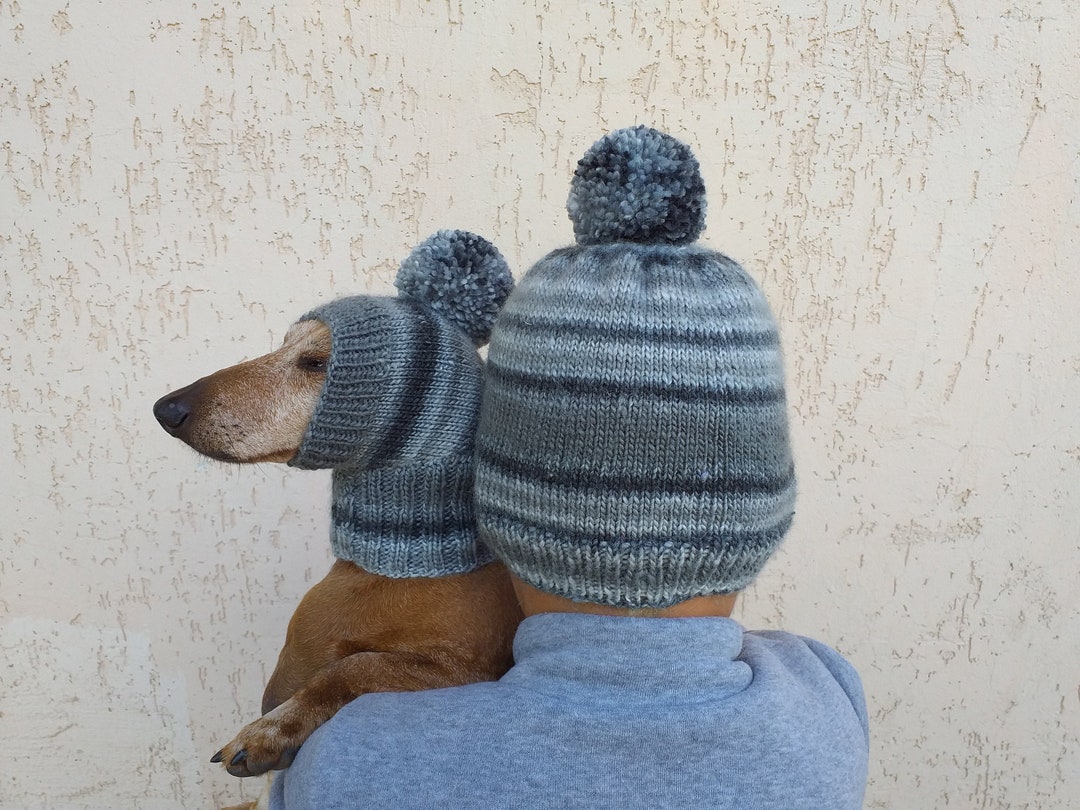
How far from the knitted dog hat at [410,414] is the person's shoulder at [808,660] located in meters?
0.31

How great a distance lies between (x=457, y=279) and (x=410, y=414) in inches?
7.1

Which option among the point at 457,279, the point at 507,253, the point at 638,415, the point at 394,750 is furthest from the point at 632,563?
the point at 507,253

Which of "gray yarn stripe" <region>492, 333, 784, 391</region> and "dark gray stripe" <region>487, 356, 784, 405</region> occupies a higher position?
"gray yarn stripe" <region>492, 333, 784, 391</region>

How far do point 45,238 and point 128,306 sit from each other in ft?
0.59

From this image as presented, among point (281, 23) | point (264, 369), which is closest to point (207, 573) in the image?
point (264, 369)

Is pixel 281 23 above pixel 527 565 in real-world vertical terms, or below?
above

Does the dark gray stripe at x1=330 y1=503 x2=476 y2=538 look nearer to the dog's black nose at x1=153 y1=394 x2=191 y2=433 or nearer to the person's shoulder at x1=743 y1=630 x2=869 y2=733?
the dog's black nose at x1=153 y1=394 x2=191 y2=433

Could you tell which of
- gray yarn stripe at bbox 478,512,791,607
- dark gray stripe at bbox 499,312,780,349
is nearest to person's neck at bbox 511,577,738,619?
gray yarn stripe at bbox 478,512,791,607

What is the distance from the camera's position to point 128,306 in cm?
154

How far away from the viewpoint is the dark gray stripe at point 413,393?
860 mm

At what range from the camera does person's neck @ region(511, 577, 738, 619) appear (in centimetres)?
77

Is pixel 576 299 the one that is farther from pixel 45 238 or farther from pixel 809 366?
pixel 45 238

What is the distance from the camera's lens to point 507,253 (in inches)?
61.7

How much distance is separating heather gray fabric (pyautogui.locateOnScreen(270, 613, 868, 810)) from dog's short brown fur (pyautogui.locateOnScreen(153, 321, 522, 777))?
0.27ft
